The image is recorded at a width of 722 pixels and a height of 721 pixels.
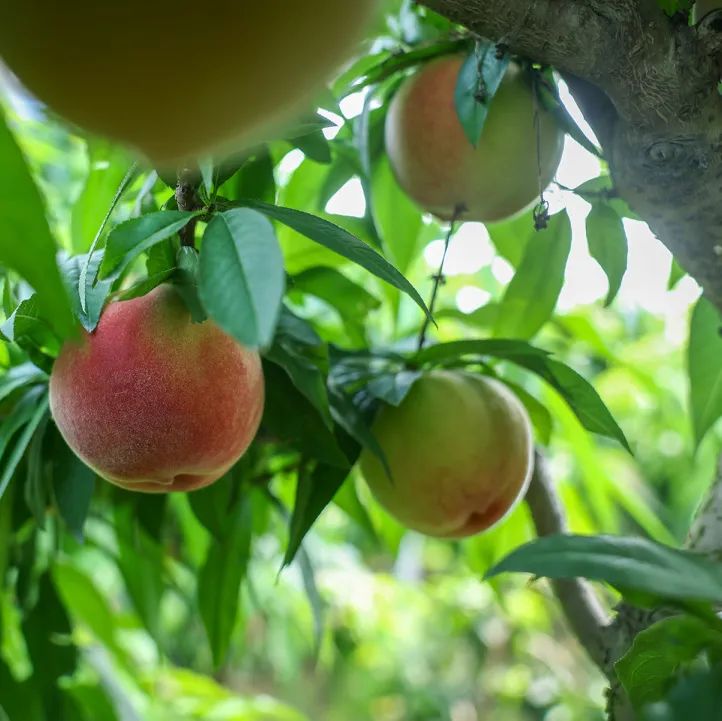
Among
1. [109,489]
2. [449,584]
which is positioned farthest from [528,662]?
[109,489]

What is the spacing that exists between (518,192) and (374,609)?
1.19 meters

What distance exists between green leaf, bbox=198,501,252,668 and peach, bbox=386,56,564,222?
24 centimetres

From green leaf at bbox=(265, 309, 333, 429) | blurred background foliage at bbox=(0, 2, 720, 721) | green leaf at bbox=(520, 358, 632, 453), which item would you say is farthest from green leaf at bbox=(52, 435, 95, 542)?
green leaf at bbox=(520, 358, 632, 453)

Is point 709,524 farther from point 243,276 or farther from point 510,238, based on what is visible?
point 243,276

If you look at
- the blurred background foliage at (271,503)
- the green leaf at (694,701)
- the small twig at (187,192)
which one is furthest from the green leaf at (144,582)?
the green leaf at (694,701)

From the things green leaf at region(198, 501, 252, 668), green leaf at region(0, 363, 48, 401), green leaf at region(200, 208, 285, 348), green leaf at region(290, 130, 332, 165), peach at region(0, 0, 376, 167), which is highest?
peach at region(0, 0, 376, 167)

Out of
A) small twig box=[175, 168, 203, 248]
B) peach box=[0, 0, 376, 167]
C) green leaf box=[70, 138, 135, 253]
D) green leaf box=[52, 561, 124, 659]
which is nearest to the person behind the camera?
peach box=[0, 0, 376, 167]

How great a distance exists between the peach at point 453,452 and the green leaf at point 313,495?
4 cm

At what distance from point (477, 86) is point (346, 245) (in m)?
0.15

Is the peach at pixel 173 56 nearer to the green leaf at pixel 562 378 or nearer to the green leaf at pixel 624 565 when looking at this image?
the green leaf at pixel 624 565

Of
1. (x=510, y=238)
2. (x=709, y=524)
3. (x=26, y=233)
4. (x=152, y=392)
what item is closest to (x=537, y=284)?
(x=510, y=238)

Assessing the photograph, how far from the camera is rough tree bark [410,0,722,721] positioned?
344 millimetres

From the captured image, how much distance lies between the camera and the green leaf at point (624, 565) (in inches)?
10.2

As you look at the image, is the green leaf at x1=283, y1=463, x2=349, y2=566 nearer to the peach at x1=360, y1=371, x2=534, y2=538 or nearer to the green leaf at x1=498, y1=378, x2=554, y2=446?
the peach at x1=360, y1=371, x2=534, y2=538
